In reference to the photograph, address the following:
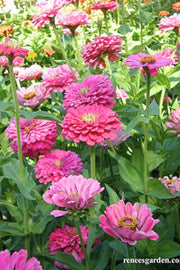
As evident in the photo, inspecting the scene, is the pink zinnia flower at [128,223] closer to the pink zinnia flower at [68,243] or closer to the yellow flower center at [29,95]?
the pink zinnia flower at [68,243]

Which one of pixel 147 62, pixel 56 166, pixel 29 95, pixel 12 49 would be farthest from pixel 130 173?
pixel 29 95

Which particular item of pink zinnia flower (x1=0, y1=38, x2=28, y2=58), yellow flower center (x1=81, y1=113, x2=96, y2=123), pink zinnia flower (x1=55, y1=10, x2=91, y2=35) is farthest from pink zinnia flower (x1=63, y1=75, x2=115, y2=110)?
pink zinnia flower (x1=55, y1=10, x2=91, y2=35)

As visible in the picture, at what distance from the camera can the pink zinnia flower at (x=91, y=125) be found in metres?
0.97

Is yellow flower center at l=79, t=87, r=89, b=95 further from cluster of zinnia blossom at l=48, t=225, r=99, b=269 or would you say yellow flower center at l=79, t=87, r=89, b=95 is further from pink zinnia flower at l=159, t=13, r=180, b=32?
pink zinnia flower at l=159, t=13, r=180, b=32

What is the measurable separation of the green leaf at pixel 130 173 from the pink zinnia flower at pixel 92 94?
15 centimetres

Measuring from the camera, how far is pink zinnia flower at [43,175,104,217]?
2.72 ft

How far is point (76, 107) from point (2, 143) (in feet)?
1.26

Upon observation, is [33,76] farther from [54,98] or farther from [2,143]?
[2,143]

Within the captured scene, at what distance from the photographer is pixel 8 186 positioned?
1.22 meters

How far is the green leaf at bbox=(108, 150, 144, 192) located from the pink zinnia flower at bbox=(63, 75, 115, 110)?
0.48 ft

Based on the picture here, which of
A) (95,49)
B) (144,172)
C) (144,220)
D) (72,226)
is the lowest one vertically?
(72,226)

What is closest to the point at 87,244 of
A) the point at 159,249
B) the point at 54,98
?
the point at 159,249

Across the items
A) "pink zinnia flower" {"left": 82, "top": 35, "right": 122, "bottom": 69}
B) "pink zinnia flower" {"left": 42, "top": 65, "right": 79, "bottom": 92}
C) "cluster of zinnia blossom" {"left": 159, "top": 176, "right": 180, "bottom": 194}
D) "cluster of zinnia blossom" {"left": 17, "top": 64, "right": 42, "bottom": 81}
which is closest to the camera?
"cluster of zinnia blossom" {"left": 159, "top": 176, "right": 180, "bottom": 194}

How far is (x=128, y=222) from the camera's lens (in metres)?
0.79
